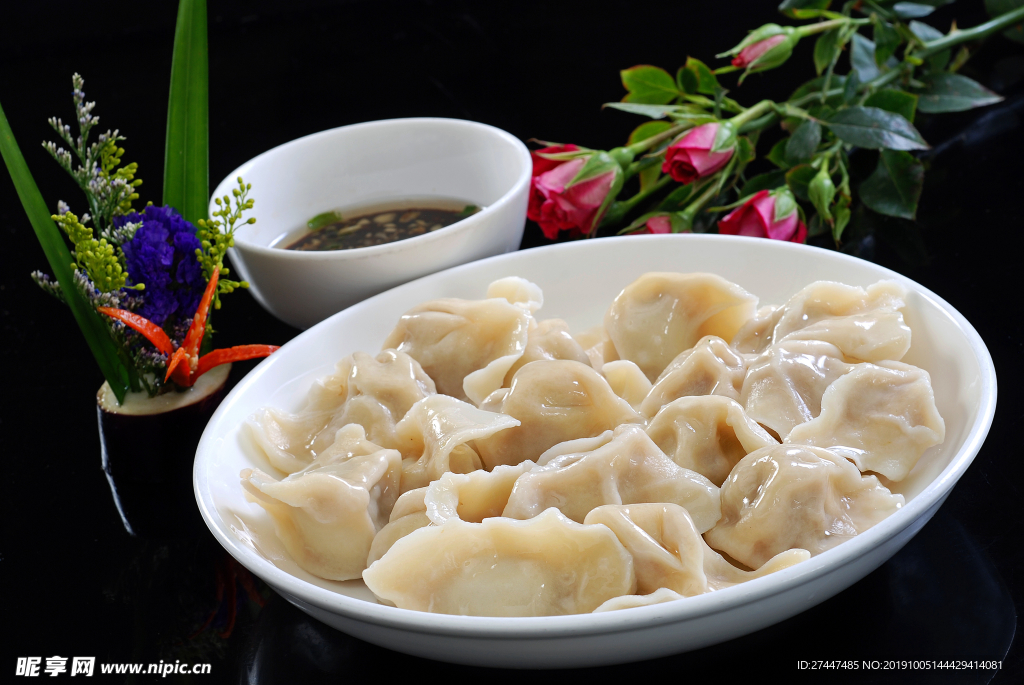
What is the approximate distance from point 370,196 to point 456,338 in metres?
0.58

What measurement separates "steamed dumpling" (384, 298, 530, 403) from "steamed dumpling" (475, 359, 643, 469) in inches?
Answer: 7.3

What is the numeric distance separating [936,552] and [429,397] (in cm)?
65

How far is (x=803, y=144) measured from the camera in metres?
1.73

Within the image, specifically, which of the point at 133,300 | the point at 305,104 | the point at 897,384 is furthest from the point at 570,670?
the point at 305,104

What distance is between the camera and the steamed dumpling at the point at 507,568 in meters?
0.94

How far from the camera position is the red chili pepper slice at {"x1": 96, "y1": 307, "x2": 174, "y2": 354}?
4.09 feet

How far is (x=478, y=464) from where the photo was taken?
1.16 m

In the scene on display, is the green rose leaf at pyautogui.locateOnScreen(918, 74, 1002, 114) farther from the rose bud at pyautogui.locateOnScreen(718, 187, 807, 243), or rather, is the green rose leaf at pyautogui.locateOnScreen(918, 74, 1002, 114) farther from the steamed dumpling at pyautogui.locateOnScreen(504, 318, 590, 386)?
the steamed dumpling at pyautogui.locateOnScreen(504, 318, 590, 386)

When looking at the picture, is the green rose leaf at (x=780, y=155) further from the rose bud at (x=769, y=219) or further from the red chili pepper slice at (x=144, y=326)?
the red chili pepper slice at (x=144, y=326)

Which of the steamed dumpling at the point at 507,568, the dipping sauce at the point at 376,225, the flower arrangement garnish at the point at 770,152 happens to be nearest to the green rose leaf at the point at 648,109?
the flower arrangement garnish at the point at 770,152

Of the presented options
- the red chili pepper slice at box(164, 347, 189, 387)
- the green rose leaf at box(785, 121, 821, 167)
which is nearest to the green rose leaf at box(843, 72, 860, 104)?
the green rose leaf at box(785, 121, 821, 167)

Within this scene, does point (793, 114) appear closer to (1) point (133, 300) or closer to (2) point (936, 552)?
(2) point (936, 552)

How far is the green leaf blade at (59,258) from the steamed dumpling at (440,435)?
45 cm

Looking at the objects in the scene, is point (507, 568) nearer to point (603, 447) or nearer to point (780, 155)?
point (603, 447)
